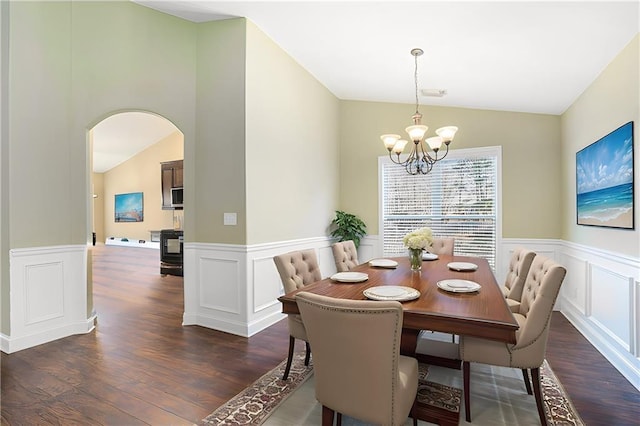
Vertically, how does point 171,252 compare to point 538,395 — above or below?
above

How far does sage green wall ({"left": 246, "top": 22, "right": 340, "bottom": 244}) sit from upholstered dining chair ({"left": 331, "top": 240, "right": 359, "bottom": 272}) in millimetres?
853

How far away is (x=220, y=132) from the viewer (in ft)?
11.8

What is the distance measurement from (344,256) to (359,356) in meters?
2.04

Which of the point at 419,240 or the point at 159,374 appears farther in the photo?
the point at 419,240

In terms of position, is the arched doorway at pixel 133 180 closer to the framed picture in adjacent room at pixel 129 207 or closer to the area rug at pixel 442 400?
the framed picture in adjacent room at pixel 129 207

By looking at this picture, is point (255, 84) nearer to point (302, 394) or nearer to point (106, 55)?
point (106, 55)

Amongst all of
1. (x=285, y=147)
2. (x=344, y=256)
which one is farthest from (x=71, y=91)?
(x=344, y=256)

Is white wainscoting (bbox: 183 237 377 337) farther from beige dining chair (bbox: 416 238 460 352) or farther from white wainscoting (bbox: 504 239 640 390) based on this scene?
white wainscoting (bbox: 504 239 640 390)

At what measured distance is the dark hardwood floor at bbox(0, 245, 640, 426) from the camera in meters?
2.12

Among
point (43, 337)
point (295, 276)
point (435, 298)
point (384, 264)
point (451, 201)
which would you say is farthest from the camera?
point (451, 201)

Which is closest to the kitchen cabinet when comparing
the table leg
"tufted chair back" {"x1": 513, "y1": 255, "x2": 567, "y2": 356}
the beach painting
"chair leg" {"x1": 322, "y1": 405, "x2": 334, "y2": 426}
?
the table leg

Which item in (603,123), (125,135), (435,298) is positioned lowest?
(435,298)

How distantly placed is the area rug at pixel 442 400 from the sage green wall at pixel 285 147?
155 cm

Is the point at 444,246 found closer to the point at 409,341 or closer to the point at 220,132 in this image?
the point at 409,341
